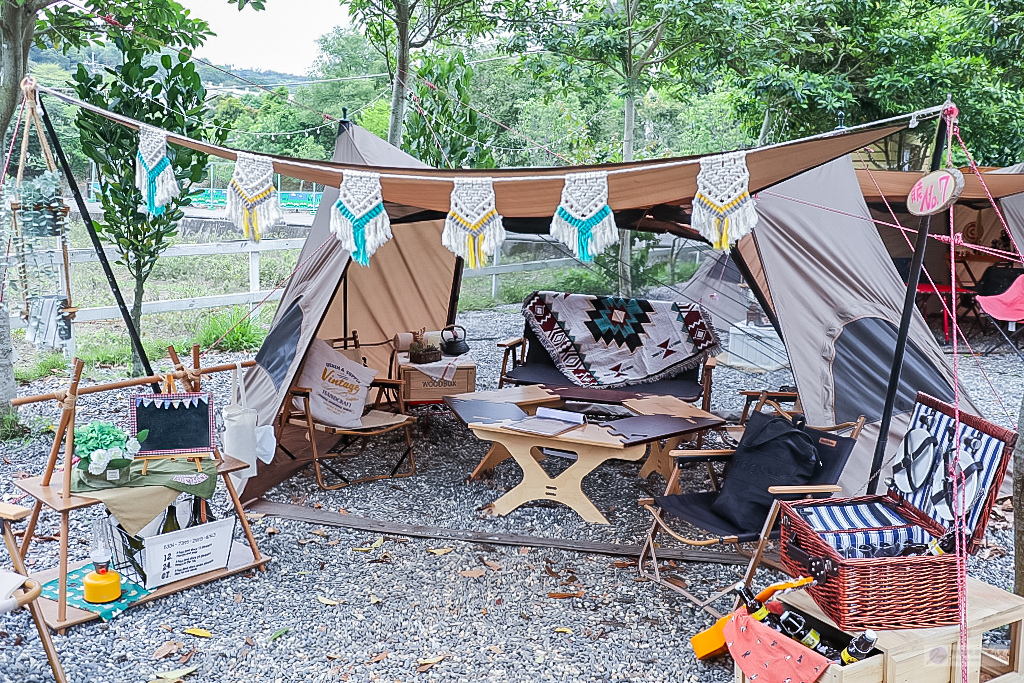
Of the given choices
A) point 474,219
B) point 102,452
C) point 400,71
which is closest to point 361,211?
point 474,219

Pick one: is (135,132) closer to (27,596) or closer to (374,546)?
(374,546)

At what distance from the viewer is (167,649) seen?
2893 mm

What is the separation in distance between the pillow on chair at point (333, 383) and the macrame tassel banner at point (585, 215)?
198cm

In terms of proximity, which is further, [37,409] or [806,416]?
[37,409]

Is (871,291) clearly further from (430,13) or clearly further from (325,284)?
(430,13)

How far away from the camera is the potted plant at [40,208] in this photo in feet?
11.2

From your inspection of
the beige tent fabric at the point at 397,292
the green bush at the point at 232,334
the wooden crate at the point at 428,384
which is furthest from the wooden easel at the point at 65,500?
the green bush at the point at 232,334

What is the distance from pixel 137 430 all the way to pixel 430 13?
534cm

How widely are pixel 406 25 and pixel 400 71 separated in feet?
1.22

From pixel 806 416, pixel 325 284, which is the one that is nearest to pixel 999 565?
pixel 806 416

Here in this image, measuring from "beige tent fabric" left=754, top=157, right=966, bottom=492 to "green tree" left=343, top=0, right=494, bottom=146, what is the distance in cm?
355

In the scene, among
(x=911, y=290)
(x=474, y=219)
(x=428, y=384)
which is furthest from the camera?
(x=428, y=384)

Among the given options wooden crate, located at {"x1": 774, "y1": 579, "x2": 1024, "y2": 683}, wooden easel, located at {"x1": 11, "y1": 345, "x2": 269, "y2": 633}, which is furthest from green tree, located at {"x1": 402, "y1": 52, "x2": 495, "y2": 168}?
wooden crate, located at {"x1": 774, "y1": 579, "x2": 1024, "y2": 683}

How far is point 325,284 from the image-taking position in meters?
4.85
